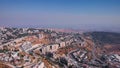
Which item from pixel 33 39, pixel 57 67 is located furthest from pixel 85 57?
pixel 33 39

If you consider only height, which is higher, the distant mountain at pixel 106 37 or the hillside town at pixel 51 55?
the hillside town at pixel 51 55

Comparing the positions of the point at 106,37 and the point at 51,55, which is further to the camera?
the point at 106,37

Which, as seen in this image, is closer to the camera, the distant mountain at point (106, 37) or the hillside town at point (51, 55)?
the hillside town at point (51, 55)

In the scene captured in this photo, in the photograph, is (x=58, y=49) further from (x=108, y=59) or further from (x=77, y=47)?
(x=108, y=59)

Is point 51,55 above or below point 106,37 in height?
above

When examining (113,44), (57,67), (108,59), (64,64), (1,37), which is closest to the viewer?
(57,67)

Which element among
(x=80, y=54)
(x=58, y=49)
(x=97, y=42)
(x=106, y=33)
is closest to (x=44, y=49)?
(x=58, y=49)

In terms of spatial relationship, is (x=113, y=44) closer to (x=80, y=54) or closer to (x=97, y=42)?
(x=97, y=42)

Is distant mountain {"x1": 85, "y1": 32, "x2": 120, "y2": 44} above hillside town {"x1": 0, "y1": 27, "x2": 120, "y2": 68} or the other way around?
the other way around

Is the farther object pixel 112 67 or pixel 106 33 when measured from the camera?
pixel 106 33

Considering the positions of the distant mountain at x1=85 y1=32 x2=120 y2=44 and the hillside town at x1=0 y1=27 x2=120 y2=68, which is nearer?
the hillside town at x1=0 y1=27 x2=120 y2=68

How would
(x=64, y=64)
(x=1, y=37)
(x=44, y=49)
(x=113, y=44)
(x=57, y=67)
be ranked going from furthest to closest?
(x=113, y=44)
(x=1, y=37)
(x=44, y=49)
(x=64, y=64)
(x=57, y=67)
